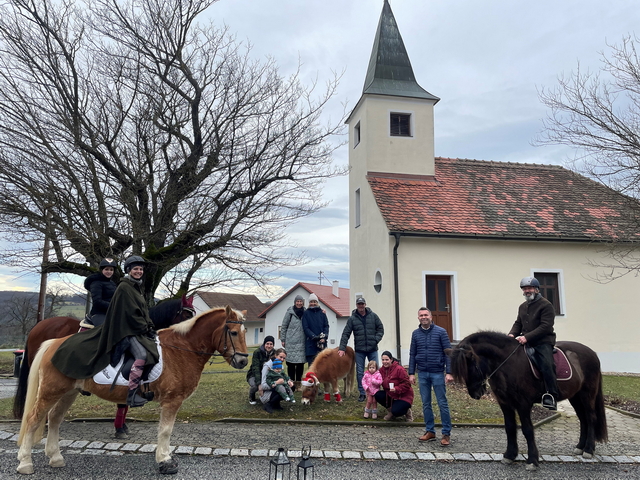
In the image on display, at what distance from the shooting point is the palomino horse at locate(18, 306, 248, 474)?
5285 millimetres

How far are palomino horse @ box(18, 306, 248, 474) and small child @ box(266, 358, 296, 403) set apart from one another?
8.13 ft

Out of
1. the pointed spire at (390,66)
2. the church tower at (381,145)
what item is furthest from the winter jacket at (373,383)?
the pointed spire at (390,66)

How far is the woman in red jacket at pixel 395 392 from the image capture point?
24.4ft

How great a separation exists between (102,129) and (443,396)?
957cm

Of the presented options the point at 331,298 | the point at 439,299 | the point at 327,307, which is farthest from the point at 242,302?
the point at 439,299

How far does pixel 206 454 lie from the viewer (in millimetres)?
5781

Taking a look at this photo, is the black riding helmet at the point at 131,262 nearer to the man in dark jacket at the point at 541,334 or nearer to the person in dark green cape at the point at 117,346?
the person in dark green cape at the point at 117,346

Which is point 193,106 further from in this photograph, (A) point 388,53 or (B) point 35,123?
(A) point 388,53

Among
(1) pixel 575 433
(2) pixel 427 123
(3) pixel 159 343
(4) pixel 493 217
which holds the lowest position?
(1) pixel 575 433

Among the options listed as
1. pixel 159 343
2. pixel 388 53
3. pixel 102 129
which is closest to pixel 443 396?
pixel 159 343

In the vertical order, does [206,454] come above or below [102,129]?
below

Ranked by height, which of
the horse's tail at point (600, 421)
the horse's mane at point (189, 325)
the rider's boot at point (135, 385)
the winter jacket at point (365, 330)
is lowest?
the horse's tail at point (600, 421)

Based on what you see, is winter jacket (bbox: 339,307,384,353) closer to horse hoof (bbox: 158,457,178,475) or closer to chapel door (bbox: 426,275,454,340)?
horse hoof (bbox: 158,457,178,475)

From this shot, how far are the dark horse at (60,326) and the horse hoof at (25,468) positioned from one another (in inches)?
76.4
